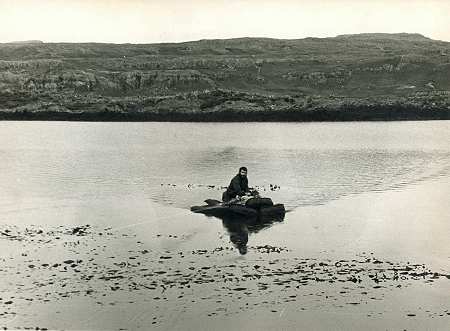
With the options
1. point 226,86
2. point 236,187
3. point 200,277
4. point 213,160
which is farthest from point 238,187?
point 226,86

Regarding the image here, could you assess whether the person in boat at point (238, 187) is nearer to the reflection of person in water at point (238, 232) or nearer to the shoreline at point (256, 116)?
the reflection of person in water at point (238, 232)

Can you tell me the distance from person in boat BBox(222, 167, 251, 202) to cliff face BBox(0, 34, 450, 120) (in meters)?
96.2

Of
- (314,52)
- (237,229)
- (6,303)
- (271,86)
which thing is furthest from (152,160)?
(314,52)

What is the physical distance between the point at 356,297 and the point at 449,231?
12.0 m

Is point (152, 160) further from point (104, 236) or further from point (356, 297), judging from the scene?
point (356, 297)

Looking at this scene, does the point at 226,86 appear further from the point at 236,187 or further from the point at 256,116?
the point at 236,187

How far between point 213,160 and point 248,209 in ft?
114

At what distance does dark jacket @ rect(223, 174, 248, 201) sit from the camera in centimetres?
3148

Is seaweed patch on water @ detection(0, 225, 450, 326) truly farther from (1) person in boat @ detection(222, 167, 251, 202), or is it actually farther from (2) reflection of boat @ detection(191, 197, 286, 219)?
(1) person in boat @ detection(222, 167, 251, 202)

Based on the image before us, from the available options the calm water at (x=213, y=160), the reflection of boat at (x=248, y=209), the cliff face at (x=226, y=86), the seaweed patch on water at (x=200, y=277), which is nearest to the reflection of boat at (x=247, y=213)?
the reflection of boat at (x=248, y=209)

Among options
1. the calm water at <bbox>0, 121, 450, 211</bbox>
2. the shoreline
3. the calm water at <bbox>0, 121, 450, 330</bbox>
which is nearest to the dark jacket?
the calm water at <bbox>0, 121, 450, 330</bbox>

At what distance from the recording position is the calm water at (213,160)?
144ft

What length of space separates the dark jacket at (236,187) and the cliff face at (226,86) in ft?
316

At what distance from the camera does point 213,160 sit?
65.6m
